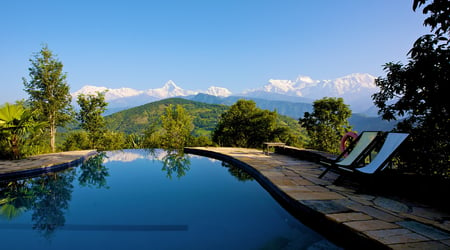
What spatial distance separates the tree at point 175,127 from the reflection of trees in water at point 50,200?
714 centimetres

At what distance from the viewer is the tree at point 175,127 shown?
14039 mm

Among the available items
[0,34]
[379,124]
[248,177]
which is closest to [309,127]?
[248,177]

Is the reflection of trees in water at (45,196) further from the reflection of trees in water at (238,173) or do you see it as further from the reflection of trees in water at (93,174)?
the reflection of trees in water at (238,173)

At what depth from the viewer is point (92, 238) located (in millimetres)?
2988

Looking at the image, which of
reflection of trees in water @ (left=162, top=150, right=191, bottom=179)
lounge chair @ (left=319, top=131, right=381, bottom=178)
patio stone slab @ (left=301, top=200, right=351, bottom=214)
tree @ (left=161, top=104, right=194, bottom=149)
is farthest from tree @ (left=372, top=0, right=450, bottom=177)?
tree @ (left=161, top=104, right=194, bottom=149)

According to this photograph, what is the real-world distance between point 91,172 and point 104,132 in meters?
7.99

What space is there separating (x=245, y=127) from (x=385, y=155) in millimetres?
12373

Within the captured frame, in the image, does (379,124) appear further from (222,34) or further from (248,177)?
(248,177)

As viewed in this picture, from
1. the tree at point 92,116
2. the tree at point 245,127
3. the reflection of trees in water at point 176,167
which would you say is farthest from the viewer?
the tree at point 245,127

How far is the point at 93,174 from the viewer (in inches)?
282

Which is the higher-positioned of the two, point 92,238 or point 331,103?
point 331,103

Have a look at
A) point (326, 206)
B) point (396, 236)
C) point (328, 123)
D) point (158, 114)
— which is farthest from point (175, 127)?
point (158, 114)

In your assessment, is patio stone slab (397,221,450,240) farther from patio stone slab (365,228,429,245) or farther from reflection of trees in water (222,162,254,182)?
reflection of trees in water (222,162,254,182)

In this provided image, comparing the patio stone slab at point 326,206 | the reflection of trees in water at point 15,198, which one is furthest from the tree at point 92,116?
the patio stone slab at point 326,206
